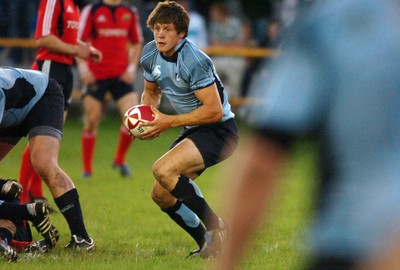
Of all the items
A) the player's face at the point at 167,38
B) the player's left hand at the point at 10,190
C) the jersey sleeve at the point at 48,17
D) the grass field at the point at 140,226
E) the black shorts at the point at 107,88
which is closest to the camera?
the grass field at the point at 140,226

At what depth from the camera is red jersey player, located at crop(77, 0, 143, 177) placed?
11922 millimetres

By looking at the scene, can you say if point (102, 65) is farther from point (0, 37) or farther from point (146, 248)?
point (0, 37)

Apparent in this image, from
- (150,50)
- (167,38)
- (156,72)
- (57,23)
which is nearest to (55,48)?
(57,23)

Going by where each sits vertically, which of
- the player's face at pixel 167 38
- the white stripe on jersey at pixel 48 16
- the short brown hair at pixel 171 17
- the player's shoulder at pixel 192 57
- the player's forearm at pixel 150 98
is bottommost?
the white stripe on jersey at pixel 48 16

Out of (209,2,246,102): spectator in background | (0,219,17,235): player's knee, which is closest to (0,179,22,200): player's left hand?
(0,219,17,235): player's knee

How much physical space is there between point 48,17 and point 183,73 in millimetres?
2839

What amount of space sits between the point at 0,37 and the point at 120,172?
776 cm

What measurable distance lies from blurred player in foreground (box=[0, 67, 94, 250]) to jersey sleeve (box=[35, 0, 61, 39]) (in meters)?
2.13

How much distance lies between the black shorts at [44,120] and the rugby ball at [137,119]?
601mm

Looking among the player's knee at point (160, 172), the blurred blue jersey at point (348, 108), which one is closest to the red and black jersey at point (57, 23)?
the player's knee at point (160, 172)

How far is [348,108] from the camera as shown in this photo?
96.0 inches

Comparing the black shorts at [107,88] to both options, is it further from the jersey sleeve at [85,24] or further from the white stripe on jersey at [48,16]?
the white stripe on jersey at [48,16]

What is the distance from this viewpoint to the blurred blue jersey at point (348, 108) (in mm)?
2412

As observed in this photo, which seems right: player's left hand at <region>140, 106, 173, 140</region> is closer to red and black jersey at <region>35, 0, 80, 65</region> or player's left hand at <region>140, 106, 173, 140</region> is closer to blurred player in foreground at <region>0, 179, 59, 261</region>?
blurred player in foreground at <region>0, 179, 59, 261</region>
